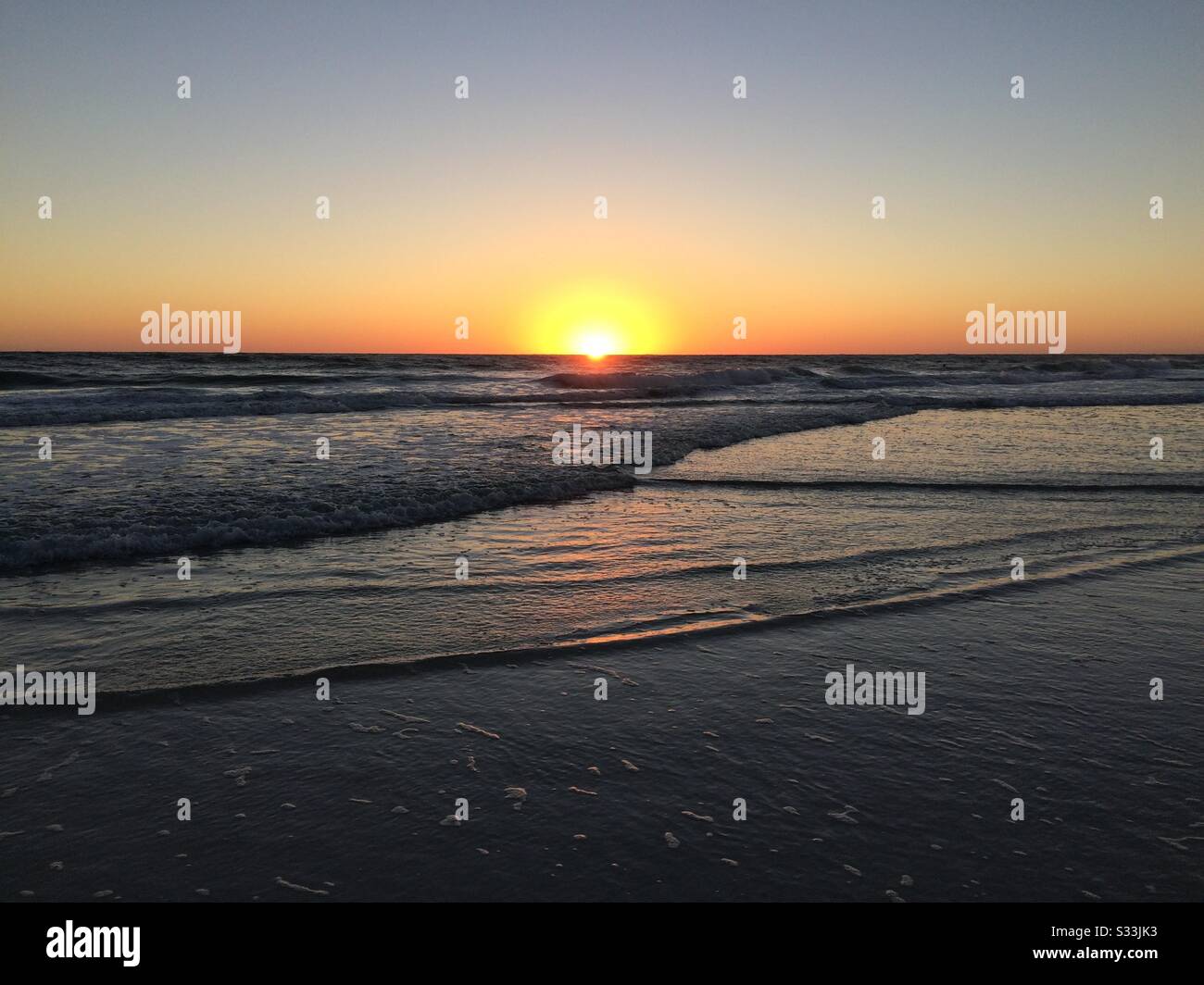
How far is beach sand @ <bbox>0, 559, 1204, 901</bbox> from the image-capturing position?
11.9 ft

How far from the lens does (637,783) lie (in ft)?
14.7

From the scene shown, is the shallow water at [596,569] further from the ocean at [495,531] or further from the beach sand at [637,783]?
the beach sand at [637,783]

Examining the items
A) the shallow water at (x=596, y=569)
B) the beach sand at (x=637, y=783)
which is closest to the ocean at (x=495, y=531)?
the shallow water at (x=596, y=569)

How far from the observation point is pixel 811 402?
133 ft

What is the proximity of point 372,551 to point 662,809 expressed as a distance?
21.0 ft

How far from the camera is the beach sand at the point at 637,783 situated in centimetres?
364

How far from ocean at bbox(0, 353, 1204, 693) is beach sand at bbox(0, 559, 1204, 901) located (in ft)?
2.81

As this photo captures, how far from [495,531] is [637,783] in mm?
6879

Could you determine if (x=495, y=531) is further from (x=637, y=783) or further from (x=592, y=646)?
(x=637, y=783)

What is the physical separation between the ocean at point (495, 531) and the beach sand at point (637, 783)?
0.86m

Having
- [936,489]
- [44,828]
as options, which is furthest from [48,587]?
[936,489]

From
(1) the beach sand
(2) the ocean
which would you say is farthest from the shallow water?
(1) the beach sand

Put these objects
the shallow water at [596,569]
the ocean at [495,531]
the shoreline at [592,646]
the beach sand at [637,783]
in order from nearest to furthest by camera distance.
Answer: the beach sand at [637,783]
the shoreline at [592,646]
the shallow water at [596,569]
the ocean at [495,531]
